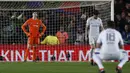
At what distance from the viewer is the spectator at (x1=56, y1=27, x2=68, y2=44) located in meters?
23.8

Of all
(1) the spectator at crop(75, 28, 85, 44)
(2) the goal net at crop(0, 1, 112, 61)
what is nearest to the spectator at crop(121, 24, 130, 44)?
(2) the goal net at crop(0, 1, 112, 61)

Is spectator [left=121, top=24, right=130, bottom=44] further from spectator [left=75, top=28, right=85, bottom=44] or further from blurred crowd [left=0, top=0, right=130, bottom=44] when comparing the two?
spectator [left=75, top=28, right=85, bottom=44]

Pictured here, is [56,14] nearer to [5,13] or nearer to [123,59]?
[5,13]

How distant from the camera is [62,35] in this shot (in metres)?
23.9

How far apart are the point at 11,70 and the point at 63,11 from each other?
26.8 feet

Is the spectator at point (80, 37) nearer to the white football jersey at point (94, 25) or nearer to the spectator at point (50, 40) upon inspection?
the spectator at point (50, 40)

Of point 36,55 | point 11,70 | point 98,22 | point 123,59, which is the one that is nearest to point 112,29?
point 123,59

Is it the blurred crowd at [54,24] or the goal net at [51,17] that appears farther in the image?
the blurred crowd at [54,24]

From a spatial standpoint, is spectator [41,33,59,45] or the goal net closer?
spectator [41,33,59,45]

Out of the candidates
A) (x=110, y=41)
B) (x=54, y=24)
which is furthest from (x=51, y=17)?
(x=110, y=41)

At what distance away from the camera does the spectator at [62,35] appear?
23.8 m

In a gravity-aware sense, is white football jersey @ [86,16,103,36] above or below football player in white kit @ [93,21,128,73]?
above

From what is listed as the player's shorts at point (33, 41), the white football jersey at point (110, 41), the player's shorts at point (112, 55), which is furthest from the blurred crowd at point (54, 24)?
the white football jersey at point (110, 41)

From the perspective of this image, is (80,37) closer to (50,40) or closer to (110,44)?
(50,40)
